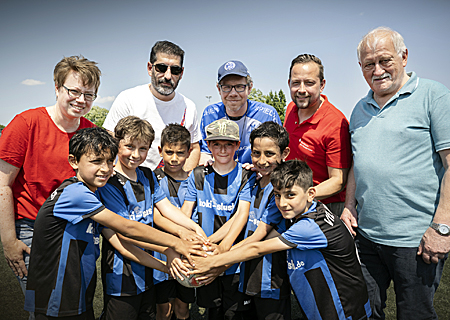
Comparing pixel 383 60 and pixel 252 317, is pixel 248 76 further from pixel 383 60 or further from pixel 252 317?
pixel 252 317

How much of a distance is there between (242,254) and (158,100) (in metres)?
2.72

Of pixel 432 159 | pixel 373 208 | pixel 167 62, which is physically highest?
pixel 167 62

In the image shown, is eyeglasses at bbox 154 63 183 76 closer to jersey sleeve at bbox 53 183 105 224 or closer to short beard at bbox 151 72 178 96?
short beard at bbox 151 72 178 96

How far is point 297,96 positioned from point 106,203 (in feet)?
8.32

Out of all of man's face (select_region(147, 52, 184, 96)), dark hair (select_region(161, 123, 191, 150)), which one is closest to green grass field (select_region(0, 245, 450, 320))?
dark hair (select_region(161, 123, 191, 150))

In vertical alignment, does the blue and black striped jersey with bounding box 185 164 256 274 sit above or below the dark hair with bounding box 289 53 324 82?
below

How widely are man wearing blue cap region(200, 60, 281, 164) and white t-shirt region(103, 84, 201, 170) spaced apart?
1.86ft

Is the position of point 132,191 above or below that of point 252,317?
above

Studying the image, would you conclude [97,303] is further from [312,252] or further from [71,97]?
[312,252]

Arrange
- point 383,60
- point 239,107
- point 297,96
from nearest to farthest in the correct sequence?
point 383,60, point 297,96, point 239,107

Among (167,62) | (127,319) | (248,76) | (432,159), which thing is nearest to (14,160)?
(127,319)

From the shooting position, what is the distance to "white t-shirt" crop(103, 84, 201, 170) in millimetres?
4211

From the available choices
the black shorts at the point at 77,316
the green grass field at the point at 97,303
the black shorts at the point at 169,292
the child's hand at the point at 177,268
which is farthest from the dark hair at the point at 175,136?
the green grass field at the point at 97,303

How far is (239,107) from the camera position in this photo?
3.96 meters
